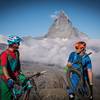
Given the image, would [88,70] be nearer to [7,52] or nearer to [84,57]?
[84,57]

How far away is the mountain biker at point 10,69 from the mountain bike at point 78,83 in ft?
5.66

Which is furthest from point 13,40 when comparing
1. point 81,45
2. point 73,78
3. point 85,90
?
point 85,90

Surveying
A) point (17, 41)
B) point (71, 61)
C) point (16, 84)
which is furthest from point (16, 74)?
point (71, 61)

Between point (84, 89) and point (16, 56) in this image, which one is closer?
point (16, 56)

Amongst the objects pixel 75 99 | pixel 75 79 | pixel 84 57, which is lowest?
pixel 75 99

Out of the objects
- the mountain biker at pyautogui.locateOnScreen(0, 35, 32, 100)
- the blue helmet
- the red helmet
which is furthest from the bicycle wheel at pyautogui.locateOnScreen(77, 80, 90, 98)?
the blue helmet

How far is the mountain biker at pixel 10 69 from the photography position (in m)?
8.38

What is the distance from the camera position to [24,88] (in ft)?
28.7

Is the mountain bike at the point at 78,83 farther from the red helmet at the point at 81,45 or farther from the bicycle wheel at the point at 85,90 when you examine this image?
the red helmet at the point at 81,45

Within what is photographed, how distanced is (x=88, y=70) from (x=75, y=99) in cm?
98

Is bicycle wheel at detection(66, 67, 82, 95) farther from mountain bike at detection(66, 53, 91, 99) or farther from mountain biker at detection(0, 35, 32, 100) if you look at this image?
mountain biker at detection(0, 35, 32, 100)

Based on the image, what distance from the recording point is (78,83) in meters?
9.77

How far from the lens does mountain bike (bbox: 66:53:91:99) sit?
32.1 ft

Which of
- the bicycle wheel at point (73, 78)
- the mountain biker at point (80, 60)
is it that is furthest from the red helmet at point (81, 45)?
the bicycle wheel at point (73, 78)
